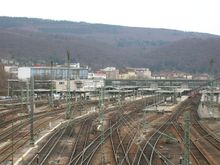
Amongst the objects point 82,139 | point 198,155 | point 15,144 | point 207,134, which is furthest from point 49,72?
point 198,155

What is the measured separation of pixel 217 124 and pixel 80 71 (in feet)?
202

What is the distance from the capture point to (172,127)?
3350cm

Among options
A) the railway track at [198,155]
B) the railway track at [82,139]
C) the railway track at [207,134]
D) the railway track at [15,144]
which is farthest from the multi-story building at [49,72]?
the railway track at [198,155]

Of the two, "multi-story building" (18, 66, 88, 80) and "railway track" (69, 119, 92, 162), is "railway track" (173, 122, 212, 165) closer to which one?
"railway track" (69, 119, 92, 162)

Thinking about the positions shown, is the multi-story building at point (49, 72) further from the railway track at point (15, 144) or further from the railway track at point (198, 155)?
the railway track at point (198, 155)

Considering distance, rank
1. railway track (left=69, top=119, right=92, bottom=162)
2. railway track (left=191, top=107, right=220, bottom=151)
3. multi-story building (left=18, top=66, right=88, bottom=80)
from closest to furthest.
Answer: railway track (left=69, top=119, right=92, bottom=162) < railway track (left=191, top=107, right=220, bottom=151) < multi-story building (left=18, top=66, right=88, bottom=80)

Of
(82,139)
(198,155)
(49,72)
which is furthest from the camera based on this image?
(49,72)

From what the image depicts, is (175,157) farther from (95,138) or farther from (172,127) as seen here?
(172,127)

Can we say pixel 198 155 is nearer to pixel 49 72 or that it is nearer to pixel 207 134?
pixel 207 134


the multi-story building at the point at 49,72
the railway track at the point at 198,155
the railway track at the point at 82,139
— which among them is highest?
the multi-story building at the point at 49,72

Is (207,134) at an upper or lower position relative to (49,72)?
lower

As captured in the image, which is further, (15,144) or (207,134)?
(207,134)

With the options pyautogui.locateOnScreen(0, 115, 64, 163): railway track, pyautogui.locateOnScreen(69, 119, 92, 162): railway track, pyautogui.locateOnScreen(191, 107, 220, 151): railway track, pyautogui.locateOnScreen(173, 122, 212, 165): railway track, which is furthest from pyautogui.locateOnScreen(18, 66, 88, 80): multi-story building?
pyautogui.locateOnScreen(173, 122, 212, 165): railway track

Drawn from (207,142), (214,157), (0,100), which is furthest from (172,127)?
(0,100)
